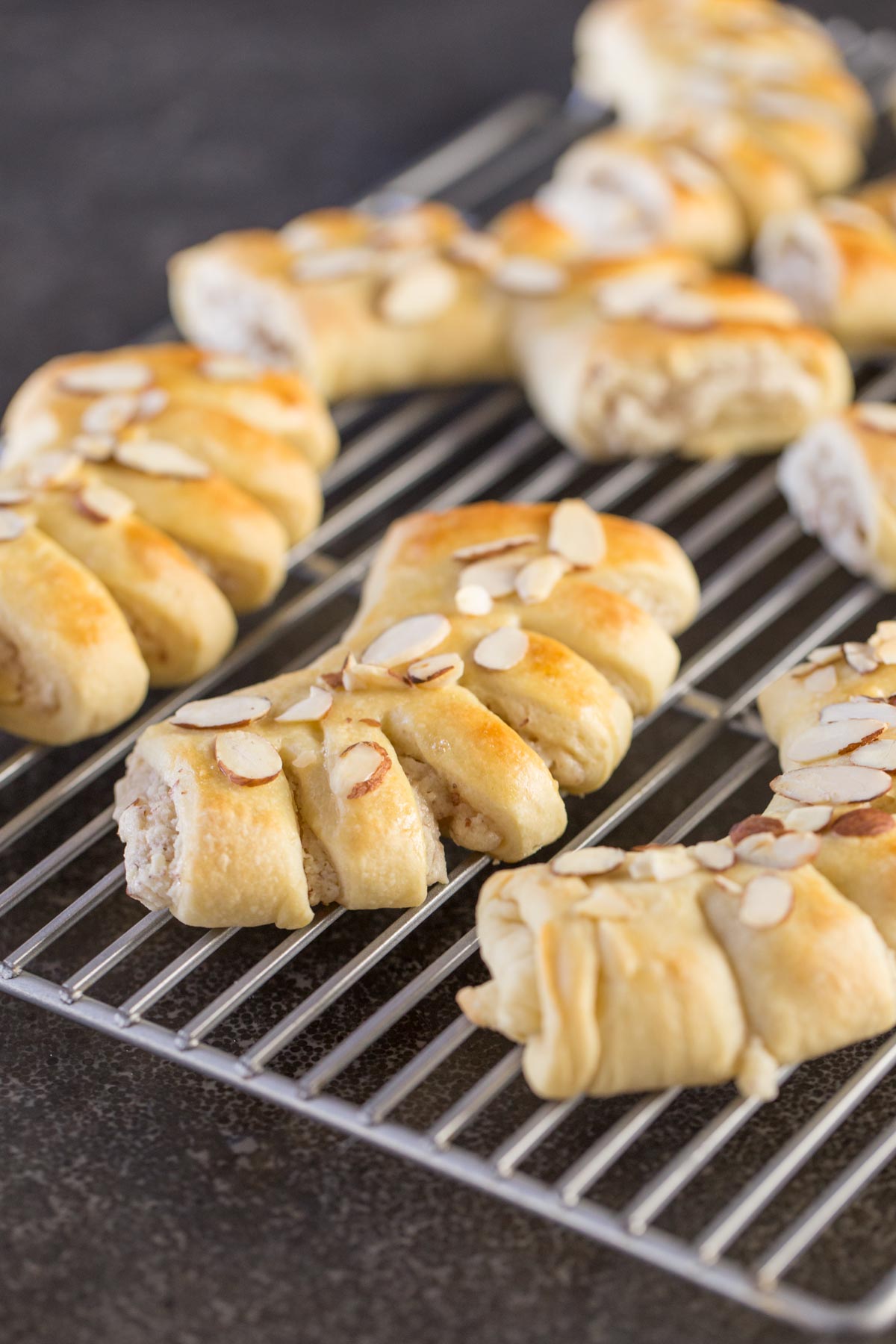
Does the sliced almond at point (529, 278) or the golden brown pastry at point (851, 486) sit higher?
the sliced almond at point (529, 278)

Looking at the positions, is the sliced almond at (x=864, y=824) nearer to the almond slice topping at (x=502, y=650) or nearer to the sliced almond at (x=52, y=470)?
the almond slice topping at (x=502, y=650)

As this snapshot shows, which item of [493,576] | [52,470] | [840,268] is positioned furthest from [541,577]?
[840,268]

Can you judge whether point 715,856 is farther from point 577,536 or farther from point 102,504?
point 102,504

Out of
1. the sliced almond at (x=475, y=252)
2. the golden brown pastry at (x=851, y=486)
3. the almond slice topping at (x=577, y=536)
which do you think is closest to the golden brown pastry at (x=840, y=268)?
the golden brown pastry at (x=851, y=486)

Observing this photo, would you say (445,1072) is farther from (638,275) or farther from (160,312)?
(160,312)

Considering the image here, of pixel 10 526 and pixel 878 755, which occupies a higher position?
pixel 10 526
